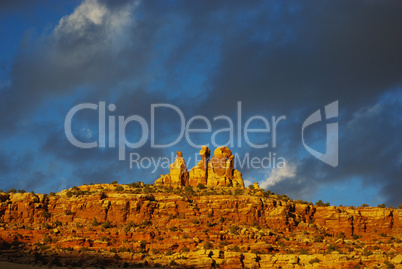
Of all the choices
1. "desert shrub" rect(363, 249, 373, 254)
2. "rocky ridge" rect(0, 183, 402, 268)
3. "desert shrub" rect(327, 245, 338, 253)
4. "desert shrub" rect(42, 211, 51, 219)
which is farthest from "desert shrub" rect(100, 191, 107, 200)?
"desert shrub" rect(363, 249, 373, 254)

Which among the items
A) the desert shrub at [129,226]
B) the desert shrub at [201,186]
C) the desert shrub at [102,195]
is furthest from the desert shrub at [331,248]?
the desert shrub at [102,195]

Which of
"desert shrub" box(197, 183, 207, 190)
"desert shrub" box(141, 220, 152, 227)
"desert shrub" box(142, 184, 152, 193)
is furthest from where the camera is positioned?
"desert shrub" box(197, 183, 207, 190)

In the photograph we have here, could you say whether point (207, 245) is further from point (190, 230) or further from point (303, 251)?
point (303, 251)

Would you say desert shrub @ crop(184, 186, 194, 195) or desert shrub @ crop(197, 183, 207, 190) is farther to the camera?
desert shrub @ crop(197, 183, 207, 190)

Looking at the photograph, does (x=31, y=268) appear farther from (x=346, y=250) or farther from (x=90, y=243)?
(x=346, y=250)

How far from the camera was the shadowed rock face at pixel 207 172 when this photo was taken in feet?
319

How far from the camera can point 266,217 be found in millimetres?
85000

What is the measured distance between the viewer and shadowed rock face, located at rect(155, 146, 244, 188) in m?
97.1

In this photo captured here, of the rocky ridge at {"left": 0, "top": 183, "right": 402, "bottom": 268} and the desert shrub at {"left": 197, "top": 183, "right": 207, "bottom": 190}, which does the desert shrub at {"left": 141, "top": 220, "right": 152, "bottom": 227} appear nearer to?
the rocky ridge at {"left": 0, "top": 183, "right": 402, "bottom": 268}

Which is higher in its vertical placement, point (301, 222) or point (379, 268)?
point (301, 222)

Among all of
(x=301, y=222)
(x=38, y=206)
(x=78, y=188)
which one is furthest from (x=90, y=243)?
(x=301, y=222)

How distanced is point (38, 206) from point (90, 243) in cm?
1058

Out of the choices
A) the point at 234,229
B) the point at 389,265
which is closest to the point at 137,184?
the point at 234,229

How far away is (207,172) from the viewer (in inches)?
3900
